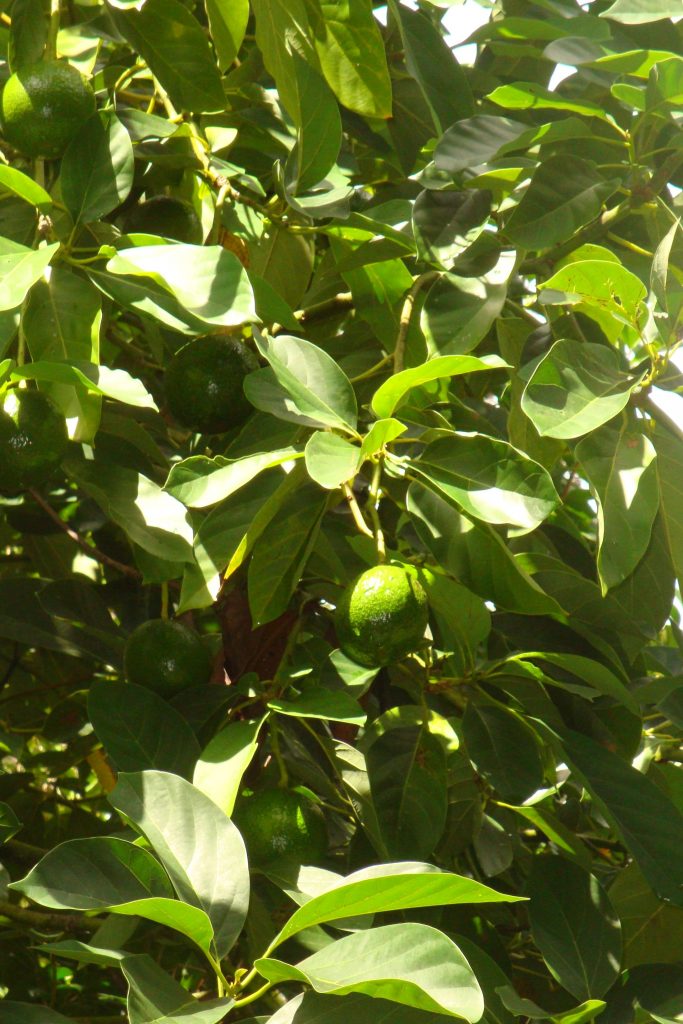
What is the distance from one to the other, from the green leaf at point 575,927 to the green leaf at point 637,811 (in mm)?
79

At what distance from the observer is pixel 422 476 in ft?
3.32

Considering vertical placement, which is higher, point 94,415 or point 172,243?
point 172,243

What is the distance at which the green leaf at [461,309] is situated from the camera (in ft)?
3.85

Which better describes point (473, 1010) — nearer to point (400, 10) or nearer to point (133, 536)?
point (133, 536)

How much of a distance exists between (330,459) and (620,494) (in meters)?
0.33

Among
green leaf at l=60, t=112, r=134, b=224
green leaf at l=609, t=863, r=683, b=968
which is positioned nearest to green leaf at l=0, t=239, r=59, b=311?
green leaf at l=60, t=112, r=134, b=224

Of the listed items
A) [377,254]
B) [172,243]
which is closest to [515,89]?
[377,254]

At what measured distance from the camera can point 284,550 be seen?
114 centimetres

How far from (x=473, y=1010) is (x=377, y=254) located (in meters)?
0.87

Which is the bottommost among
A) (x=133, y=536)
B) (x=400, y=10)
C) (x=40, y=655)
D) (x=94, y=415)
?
(x=40, y=655)

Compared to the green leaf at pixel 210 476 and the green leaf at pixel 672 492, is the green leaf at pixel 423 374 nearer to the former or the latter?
the green leaf at pixel 210 476

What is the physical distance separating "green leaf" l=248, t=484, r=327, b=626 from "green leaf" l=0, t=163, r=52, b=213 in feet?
1.26

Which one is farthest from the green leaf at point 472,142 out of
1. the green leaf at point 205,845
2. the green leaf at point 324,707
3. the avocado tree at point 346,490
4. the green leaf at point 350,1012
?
the green leaf at point 350,1012

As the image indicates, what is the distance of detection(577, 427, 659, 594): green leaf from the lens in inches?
41.2
